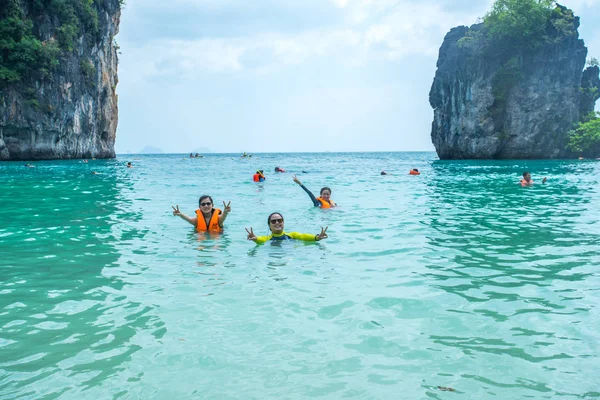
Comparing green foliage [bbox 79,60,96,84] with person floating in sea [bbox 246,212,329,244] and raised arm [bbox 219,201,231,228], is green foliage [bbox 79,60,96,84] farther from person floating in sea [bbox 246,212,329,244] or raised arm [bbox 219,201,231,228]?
person floating in sea [bbox 246,212,329,244]

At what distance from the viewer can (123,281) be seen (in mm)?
6391

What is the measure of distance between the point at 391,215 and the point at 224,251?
5879 mm

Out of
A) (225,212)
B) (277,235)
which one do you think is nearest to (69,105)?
(225,212)

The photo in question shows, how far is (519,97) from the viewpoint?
62.4 meters

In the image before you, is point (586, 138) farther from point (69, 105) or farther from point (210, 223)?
point (210, 223)

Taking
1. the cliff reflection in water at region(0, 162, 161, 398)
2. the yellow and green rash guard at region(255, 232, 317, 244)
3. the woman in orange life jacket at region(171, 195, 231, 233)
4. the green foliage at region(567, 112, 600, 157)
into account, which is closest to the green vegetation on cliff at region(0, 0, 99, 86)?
the cliff reflection in water at region(0, 162, 161, 398)

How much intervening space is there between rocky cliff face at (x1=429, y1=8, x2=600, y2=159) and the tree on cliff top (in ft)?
4.56

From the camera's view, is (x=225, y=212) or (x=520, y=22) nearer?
(x=225, y=212)

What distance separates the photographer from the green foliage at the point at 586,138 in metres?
59.6

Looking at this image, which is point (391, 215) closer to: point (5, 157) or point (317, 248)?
point (317, 248)

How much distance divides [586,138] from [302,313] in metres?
67.4

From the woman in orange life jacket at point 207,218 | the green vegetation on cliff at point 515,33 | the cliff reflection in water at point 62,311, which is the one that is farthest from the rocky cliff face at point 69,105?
the green vegetation on cliff at point 515,33

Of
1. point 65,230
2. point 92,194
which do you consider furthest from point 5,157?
point 65,230

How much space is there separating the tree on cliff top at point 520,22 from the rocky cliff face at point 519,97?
139 centimetres
